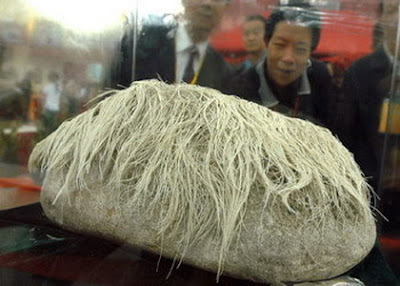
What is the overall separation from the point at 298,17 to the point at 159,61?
336 mm

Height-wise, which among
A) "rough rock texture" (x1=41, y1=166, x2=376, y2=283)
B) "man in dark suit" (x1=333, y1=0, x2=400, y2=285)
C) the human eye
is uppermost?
the human eye

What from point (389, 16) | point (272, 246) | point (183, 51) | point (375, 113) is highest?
point (389, 16)

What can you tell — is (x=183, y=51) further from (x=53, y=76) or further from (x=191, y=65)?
(x=53, y=76)

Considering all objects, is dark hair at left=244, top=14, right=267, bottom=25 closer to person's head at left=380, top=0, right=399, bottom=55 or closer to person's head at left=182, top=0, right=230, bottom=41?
person's head at left=182, top=0, right=230, bottom=41

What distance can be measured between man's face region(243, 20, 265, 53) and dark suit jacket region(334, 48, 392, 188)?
0.71 ft

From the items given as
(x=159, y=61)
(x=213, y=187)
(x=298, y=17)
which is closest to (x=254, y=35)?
(x=298, y=17)

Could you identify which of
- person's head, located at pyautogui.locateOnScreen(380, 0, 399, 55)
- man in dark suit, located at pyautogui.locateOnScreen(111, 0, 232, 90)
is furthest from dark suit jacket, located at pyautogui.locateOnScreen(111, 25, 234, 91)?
person's head, located at pyautogui.locateOnScreen(380, 0, 399, 55)

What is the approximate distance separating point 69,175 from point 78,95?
38 cm

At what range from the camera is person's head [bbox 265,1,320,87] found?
94 cm

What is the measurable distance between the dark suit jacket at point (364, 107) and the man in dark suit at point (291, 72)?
0.05 meters

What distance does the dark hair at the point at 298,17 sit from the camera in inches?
37.1

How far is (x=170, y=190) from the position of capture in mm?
618

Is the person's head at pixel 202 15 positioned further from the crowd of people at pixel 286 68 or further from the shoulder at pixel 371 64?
the shoulder at pixel 371 64

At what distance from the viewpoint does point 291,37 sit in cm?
95
